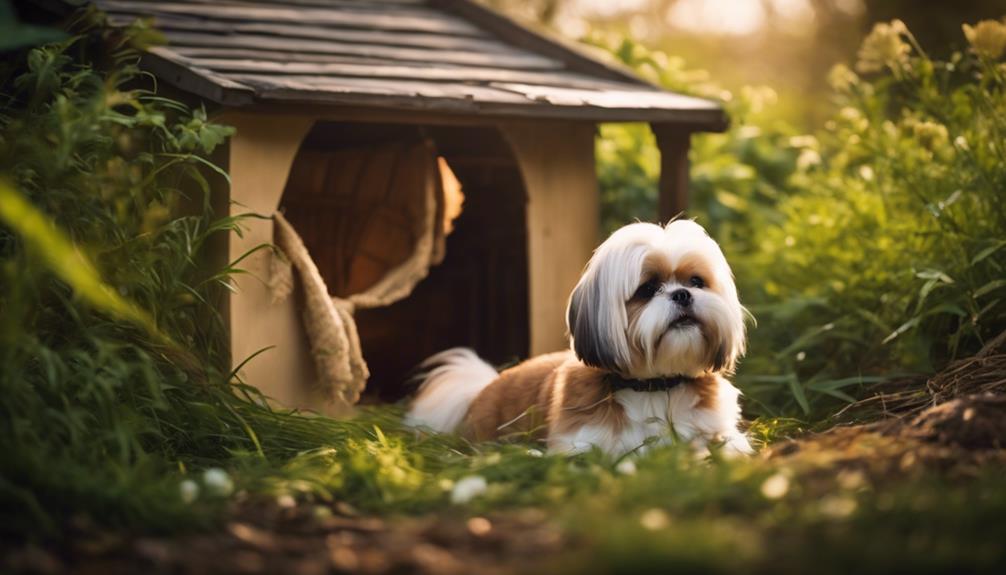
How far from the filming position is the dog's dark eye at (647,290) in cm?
382

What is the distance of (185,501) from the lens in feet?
9.26

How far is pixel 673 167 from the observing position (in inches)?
223

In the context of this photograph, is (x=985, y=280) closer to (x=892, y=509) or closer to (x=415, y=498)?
(x=892, y=509)

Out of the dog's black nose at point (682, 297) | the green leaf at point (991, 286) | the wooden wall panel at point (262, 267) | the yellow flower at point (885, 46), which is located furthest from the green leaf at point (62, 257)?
the yellow flower at point (885, 46)

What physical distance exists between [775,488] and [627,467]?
0.65 meters

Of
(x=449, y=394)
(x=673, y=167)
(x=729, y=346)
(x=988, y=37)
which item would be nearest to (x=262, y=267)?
Answer: (x=449, y=394)

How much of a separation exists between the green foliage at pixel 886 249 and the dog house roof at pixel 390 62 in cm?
82

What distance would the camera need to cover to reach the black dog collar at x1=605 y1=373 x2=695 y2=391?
391 centimetres

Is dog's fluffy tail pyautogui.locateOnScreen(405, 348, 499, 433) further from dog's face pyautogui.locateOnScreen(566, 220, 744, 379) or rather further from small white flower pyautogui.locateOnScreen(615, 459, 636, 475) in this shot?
small white flower pyautogui.locateOnScreen(615, 459, 636, 475)

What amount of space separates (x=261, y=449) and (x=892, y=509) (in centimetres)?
201

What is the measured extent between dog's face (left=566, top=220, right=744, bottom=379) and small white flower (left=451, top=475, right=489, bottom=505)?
876mm

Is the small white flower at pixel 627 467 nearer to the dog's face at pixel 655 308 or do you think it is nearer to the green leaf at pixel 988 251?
the dog's face at pixel 655 308

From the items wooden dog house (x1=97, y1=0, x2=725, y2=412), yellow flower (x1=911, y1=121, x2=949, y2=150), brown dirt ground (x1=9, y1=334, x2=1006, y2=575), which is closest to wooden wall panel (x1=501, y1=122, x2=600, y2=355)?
wooden dog house (x1=97, y1=0, x2=725, y2=412)

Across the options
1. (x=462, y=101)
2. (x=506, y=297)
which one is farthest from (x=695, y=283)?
(x=506, y=297)
